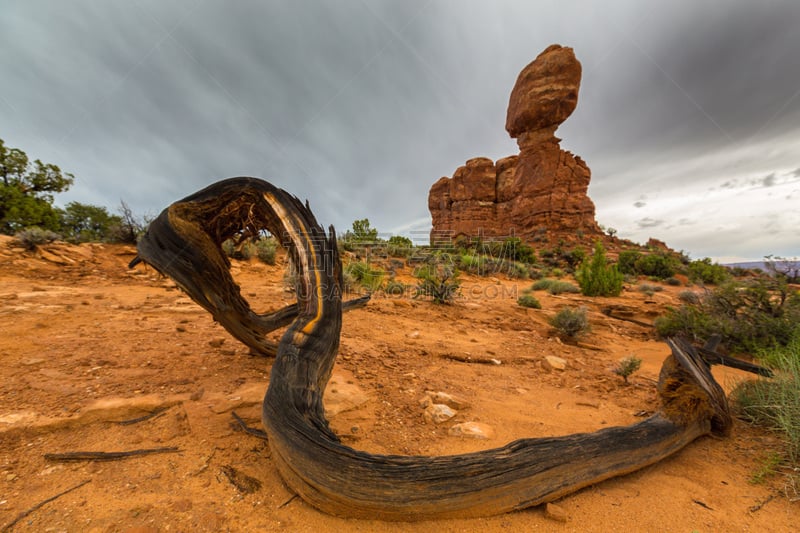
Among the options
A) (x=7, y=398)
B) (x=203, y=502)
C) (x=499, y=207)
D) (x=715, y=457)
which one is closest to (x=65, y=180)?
(x=7, y=398)

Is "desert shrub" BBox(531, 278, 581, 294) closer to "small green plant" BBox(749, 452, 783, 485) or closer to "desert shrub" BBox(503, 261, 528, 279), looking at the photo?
"desert shrub" BBox(503, 261, 528, 279)

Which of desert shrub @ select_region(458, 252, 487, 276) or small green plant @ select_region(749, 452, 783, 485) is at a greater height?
desert shrub @ select_region(458, 252, 487, 276)

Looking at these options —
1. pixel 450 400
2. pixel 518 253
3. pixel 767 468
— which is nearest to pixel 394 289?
pixel 450 400

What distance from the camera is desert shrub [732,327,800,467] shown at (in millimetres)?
1720

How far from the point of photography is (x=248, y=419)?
6.37 feet

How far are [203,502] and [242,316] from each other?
5.28 ft

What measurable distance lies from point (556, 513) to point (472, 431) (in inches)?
31.7

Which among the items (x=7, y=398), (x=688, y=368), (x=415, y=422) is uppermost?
(x=688, y=368)

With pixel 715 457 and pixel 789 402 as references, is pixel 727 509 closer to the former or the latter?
pixel 715 457

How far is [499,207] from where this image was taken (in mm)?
42781

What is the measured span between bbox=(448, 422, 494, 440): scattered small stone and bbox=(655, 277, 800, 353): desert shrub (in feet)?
11.9

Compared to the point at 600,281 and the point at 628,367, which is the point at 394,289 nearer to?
the point at 628,367

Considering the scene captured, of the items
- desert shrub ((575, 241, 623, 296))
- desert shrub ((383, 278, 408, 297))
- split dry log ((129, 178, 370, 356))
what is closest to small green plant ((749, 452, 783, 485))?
split dry log ((129, 178, 370, 356))

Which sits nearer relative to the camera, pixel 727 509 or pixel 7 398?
pixel 727 509
